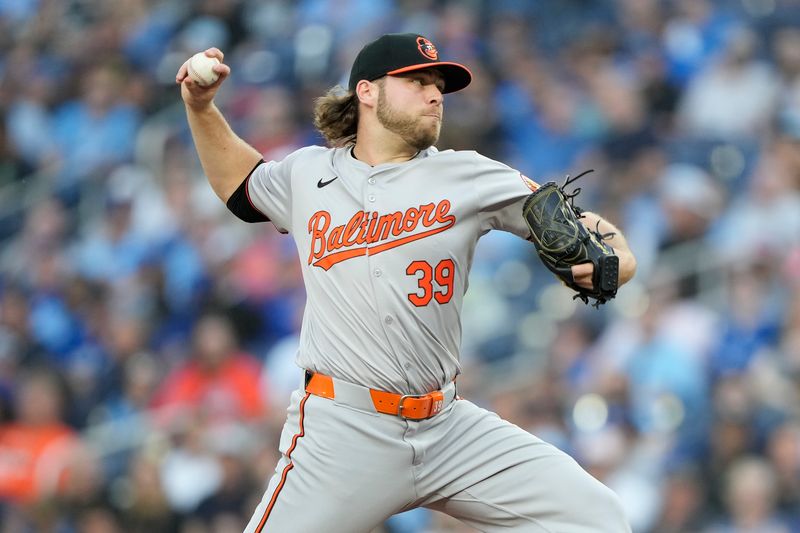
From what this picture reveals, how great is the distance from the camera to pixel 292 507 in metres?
3.65

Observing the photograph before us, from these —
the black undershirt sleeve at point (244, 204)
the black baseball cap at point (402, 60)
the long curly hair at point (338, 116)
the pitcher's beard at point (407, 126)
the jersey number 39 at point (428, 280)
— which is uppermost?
the black baseball cap at point (402, 60)

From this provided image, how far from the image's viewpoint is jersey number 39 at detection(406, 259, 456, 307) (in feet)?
12.2

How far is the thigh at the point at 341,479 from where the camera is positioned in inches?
143

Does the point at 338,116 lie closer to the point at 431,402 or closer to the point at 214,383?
the point at 431,402

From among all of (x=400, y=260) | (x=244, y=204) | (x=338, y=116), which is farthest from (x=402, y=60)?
(x=244, y=204)

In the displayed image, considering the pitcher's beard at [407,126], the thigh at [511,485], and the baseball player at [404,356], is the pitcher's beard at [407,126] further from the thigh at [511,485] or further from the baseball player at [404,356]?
the thigh at [511,485]

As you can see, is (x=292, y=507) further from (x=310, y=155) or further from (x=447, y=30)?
(x=447, y=30)

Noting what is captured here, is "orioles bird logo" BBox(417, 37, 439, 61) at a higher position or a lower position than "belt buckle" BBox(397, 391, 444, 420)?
higher

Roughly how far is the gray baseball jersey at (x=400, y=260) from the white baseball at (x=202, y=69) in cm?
52

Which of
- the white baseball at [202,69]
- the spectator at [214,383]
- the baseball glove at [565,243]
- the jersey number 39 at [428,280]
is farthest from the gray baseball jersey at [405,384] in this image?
the spectator at [214,383]

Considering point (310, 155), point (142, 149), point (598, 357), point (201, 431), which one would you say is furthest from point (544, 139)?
point (310, 155)

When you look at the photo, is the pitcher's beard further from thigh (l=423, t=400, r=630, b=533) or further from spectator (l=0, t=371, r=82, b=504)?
spectator (l=0, t=371, r=82, b=504)

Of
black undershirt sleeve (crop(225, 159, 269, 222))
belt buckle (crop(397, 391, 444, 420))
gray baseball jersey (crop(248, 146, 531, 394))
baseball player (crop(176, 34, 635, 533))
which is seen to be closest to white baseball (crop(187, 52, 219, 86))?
baseball player (crop(176, 34, 635, 533))

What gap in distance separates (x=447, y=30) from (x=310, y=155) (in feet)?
18.1
